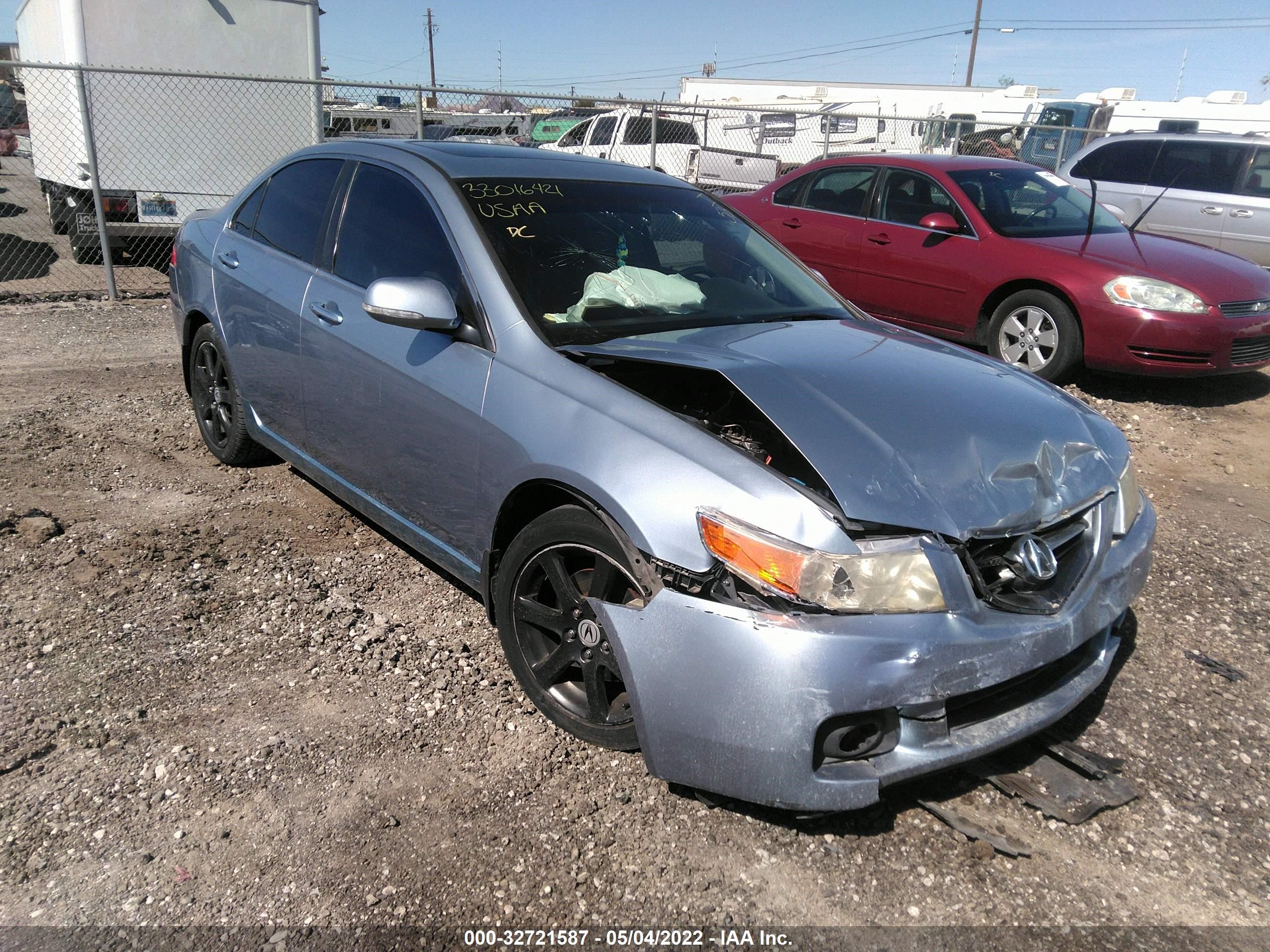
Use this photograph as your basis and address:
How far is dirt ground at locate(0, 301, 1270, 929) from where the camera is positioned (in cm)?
229

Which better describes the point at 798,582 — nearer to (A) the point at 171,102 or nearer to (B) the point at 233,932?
(B) the point at 233,932

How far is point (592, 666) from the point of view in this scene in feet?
8.69

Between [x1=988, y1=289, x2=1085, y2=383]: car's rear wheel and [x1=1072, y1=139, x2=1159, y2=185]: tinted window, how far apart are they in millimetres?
4534

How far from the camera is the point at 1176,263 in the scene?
6.59 m

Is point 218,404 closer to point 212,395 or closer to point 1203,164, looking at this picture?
point 212,395

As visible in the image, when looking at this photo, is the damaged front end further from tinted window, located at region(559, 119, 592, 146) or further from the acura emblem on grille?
tinted window, located at region(559, 119, 592, 146)

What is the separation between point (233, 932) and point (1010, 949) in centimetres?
177

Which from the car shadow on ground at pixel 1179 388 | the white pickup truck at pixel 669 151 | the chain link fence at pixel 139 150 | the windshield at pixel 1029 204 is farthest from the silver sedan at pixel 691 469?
the white pickup truck at pixel 669 151

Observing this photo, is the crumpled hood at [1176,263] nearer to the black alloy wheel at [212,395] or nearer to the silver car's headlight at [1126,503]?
the silver car's headlight at [1126,503]

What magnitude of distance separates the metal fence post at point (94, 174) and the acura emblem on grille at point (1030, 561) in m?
9.07

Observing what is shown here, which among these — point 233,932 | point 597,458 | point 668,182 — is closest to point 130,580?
point 233,932

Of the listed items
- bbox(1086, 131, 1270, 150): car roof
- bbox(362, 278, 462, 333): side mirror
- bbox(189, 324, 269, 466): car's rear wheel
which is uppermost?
bbox(1086, 131, 1270, 150): car roof

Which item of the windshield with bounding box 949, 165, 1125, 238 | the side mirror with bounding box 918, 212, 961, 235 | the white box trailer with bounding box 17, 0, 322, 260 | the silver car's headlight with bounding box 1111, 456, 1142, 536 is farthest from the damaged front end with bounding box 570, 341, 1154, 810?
the white box trailer with bounding box 17, 0, 322, 260

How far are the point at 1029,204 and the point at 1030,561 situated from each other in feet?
19.4
